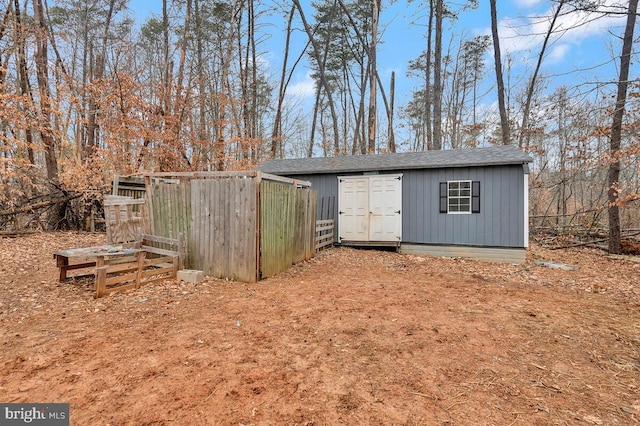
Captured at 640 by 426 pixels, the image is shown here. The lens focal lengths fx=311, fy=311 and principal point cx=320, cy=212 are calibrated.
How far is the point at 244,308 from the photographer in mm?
4129

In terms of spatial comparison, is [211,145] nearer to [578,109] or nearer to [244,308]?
[244,308]

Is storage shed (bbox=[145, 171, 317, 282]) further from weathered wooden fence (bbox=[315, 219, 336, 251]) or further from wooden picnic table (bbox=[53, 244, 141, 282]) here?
weathered wooden fence (bbox=[315, 219, 336, 251])

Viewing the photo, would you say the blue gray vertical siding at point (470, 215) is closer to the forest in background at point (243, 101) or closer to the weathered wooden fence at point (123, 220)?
the forest in background at point (243, 101)

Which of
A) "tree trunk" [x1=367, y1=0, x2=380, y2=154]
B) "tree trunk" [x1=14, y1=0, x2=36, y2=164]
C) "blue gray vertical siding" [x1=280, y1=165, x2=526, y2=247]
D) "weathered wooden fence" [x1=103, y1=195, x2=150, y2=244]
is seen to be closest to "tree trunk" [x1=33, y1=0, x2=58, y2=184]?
"tree trunk" [x1=14, y1=0, x2=36, y2=164]

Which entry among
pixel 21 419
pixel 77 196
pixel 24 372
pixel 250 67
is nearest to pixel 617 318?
pixel 21 419

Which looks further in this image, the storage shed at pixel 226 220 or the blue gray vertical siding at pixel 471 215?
the blue gray vertical siding at pixel 471 215

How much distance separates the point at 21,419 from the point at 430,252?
8412mm

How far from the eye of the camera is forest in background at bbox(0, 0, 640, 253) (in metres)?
8.56

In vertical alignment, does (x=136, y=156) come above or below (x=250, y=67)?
below

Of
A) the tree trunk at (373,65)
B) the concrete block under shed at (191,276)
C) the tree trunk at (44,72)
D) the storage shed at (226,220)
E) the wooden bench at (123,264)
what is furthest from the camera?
the tree trunk at (373,65)

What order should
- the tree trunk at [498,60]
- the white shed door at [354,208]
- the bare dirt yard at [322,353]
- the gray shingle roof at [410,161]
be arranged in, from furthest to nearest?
1. the tree trunk at [498,60]
2. the white shed door at [354,208]
3. the gray shingle roof at [410,161]
4. the bare dirt yard at [322,353]

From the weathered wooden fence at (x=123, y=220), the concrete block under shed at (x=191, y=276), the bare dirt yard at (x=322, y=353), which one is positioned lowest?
the bare dirt yard at (x=322, y=353)

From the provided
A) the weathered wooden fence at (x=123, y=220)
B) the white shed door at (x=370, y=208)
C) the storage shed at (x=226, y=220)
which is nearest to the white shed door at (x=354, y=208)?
the white shed door at (x=370, y=208)

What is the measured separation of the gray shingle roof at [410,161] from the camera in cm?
797
